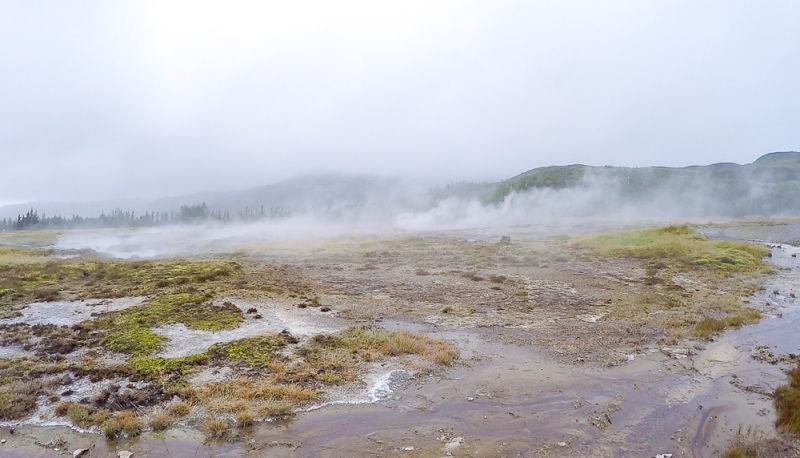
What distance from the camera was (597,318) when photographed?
22656mm

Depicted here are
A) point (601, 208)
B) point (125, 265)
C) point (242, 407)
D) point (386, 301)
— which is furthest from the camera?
point (601, 208)

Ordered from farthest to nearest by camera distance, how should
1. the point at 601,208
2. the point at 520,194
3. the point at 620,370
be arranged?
the point at 520,194
the point at 601,208
the point at 620,370

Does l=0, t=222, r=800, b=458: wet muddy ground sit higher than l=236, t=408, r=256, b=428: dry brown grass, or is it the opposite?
l=236, t=408, r=256, b=428: dry brown grass

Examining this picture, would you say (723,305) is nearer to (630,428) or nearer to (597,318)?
(597,318)

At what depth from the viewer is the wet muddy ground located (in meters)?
10.9

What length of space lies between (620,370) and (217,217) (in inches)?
6943

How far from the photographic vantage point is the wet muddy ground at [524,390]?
10906mm

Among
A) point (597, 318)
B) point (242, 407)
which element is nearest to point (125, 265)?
point (242, 407)

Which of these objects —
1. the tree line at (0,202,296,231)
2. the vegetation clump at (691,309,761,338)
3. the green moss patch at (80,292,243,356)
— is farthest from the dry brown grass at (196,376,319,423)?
the tree line at (0,202,296,231)

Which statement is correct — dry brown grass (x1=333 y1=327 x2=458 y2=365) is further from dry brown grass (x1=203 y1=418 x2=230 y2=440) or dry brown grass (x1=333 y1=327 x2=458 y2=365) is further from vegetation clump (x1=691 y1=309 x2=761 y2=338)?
vegetation clump (x1=691 y1=309 x2=761 y2=338)

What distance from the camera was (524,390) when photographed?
1405cm

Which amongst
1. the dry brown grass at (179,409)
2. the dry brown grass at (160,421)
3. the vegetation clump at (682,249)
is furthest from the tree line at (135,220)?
the dry brown grass at (160,421)

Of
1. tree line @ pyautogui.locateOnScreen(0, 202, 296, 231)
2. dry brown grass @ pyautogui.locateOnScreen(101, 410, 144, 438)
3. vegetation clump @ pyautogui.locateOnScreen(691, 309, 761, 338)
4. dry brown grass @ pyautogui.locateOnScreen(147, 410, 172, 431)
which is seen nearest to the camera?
dry brown grass @ pyautogui.locateOnScreen(101, 410, 144, 438)

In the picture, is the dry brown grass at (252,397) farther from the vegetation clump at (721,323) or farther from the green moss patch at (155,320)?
the vegetation clump at (721,323)
